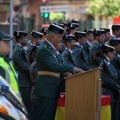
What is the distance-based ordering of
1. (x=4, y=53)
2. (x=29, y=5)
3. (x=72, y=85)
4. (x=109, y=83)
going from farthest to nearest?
(x=29, y=5), (x=109, y=83), (x=72, y=85), (x=4, y=53)

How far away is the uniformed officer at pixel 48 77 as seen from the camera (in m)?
10.0

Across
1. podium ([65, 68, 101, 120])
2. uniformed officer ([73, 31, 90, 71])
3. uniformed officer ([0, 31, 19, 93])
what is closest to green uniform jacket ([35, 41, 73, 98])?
podium ([65, 68, 101, 120])

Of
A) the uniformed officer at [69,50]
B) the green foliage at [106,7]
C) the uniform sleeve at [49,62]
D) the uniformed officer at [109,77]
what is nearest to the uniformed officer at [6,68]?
the uniform sleeve at [49,62]

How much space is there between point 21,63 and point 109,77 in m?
2.49

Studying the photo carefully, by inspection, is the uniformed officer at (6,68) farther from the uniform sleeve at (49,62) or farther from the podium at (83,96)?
the podium at (83,96)

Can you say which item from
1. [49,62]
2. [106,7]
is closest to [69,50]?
[49,62]

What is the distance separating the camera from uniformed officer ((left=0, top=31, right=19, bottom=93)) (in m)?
8.55

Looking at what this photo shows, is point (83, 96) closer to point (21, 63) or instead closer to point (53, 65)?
point (53, 65)

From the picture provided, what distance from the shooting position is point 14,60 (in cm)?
1322

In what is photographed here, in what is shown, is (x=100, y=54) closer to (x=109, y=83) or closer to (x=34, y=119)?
(x=109, y=83)

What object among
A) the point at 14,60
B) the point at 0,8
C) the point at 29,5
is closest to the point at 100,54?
the point at 14,60

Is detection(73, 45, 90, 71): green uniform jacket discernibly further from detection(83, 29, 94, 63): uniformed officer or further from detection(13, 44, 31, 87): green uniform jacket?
detection(13, 44, 31, 87): green uniform jacket

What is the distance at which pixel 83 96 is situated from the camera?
9.76 metres

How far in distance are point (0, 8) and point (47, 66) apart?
38599 mm
